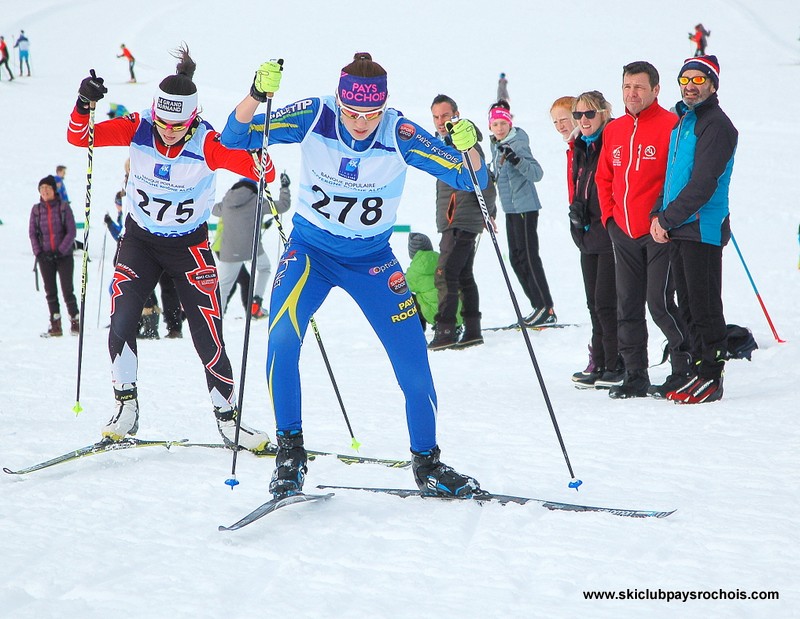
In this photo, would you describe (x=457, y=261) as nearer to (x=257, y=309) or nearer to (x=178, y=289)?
(x=257, y=309)

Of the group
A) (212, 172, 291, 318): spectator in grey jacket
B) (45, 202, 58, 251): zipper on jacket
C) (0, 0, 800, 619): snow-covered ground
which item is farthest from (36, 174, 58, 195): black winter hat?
(212, 172, 291, 318): spectator in grey jacket

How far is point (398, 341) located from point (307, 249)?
585 millimetres

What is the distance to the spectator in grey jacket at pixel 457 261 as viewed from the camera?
7.61 m

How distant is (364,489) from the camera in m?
3.78

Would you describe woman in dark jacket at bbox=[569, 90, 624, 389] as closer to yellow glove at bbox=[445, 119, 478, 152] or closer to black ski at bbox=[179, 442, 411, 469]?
black ski at bbox=[179, 442, 411, 469]

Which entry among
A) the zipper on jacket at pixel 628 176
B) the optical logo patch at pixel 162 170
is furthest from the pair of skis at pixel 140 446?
the zipper on jacket at pixel 628 176

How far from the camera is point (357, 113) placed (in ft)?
11.3

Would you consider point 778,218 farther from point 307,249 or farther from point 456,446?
point 307,249

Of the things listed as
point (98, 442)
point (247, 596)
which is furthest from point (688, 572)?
point (98, 442)

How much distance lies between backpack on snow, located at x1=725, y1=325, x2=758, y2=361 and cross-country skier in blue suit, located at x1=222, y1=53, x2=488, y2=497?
355 centimetres

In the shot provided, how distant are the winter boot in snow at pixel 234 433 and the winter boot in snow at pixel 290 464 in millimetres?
968

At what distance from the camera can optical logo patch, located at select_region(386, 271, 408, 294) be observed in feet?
12.1

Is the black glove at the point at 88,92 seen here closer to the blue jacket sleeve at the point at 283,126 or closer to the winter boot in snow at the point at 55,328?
the blue jacket sleeve at the point at 283,126

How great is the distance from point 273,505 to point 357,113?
5.49 feet
